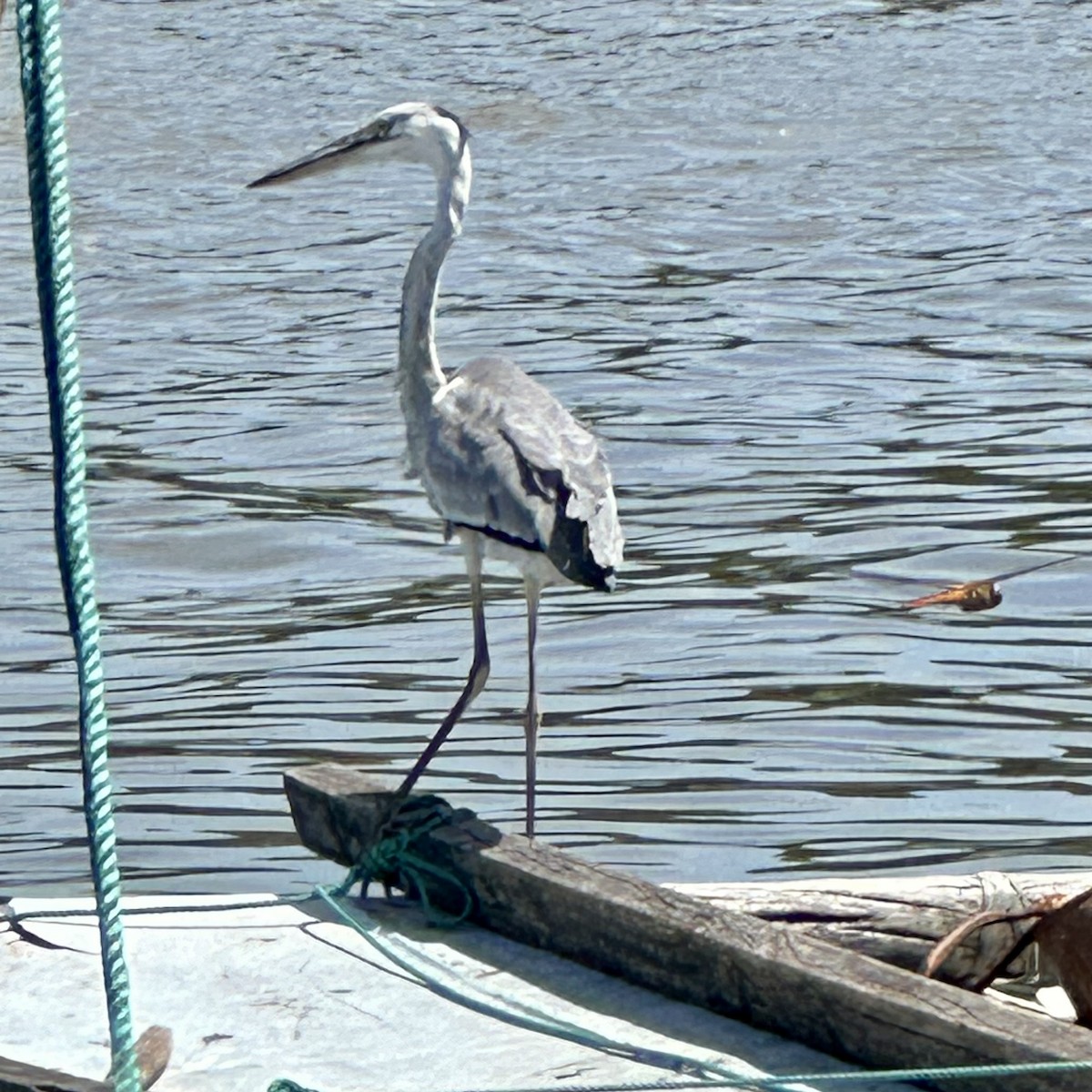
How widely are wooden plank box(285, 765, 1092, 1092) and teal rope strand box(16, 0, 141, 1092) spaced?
1.11m

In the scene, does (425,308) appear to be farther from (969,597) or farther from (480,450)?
(969,597)

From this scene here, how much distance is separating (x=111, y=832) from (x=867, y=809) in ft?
12.5

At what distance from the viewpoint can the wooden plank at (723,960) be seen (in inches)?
143

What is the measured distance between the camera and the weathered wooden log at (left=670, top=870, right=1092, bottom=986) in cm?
446

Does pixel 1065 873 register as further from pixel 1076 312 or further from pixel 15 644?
pixel 1076 312

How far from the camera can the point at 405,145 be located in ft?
20.1

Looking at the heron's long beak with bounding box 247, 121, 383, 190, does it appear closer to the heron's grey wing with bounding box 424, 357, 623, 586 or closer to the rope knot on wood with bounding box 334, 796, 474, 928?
the heron's grey wing with bounding box 424, 357, 623, 586

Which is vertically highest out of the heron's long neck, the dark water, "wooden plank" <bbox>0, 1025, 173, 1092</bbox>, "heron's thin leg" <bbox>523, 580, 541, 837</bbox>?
the heron's long neck

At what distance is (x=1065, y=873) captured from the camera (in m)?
4.93

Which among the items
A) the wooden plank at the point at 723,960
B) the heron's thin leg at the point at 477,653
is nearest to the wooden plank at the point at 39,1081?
the wooden plank at the point at 723,960

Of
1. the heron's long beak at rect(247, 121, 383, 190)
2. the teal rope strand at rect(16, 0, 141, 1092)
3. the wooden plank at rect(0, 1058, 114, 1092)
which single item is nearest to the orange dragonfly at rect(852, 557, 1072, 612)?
the heron's long beak at rect(247, 121, 383, 190)

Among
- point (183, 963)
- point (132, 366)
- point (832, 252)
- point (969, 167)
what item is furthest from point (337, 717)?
point (969, 167)

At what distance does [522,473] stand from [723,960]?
1745 mm

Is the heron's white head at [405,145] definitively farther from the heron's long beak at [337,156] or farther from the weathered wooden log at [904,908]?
the weathered wooden log at [904,908]
